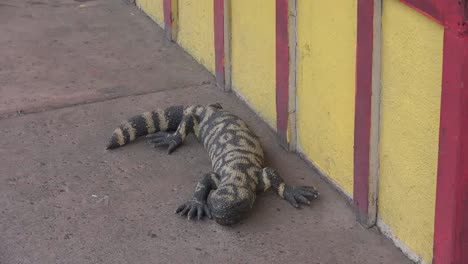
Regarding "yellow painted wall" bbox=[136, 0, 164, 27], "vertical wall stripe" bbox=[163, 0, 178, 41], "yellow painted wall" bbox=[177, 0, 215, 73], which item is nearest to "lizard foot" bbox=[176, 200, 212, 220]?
"yellow painted wall" bbox=[177, 0, 215, 73]

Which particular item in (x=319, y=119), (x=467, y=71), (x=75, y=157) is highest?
(x=467, y=71)

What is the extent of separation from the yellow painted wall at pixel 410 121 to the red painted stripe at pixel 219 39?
2.44m

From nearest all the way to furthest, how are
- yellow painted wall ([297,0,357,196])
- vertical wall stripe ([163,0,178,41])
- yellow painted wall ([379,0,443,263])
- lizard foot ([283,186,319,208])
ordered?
1. yellow painted wall ([379,0,443,263])
2. yellow painted wall ([297,0,357,196])
3. lizard foot ([283,186,319,208])
4. vertical wall stripe ([163,0,178,41])

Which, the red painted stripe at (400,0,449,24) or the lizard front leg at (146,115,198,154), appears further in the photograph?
the lizard front leg at (146,115,198,154)

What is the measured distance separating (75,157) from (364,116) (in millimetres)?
2188

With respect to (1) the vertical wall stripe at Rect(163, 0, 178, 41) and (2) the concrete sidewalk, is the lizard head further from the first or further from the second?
(1) the vertical wall stripe at Rect(163, 0, 178, 41)

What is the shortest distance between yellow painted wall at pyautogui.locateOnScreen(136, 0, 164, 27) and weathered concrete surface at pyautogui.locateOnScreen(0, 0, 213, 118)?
0.08m

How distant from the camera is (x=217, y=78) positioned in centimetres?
740

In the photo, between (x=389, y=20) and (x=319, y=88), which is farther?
(x=319, y=88)

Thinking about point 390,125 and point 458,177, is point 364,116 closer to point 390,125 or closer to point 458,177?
point 390,125

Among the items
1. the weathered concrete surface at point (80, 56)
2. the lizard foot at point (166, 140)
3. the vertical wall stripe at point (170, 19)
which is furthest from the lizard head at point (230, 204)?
the vertical wall stripe at point (170, 19)

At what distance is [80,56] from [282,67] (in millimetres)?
2724

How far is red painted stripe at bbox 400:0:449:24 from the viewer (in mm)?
4234

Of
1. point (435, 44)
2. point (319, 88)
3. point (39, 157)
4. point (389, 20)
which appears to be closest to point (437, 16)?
point (435, 44)
